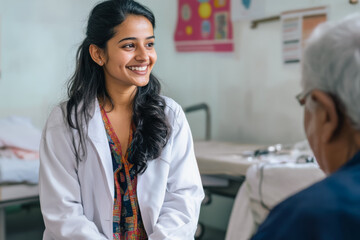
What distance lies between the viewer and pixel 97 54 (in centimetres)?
168

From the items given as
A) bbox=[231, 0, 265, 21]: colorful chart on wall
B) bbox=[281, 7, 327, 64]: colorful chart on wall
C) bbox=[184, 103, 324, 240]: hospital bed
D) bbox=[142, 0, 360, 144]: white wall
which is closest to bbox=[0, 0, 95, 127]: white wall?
bbox=[142, 0, 360, 144]: white wall

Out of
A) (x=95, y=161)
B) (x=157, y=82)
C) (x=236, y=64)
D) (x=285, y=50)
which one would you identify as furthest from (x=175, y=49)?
(x=95, y=161)

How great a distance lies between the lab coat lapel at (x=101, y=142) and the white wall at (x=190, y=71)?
6.70 ft

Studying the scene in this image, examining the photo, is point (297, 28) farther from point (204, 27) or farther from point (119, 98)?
point (119, 98)

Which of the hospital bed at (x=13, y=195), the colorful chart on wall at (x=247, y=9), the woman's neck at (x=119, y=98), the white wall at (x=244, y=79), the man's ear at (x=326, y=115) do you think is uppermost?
the colorful chart on wall at (x=247, y=9)

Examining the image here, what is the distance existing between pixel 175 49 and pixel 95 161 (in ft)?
9.31

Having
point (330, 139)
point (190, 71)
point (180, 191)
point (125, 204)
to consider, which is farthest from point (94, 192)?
point (190, 71)

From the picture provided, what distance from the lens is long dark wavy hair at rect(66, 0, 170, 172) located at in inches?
63.7

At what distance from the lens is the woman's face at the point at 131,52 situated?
1624 millimetres

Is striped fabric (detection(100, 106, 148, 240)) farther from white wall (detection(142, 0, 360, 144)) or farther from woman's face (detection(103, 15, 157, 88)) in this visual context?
white wall (detection(142, 0, 360, 144))

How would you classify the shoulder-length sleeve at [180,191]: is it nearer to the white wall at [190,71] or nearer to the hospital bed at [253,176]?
the hospital bed at [253,176]

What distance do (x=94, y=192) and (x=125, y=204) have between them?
97 mm

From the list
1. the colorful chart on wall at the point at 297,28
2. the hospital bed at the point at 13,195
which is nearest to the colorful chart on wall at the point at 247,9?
the colorful chart on wall at the point at 297,28

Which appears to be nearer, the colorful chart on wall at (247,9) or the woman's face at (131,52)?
the woman's face at (131,52)
